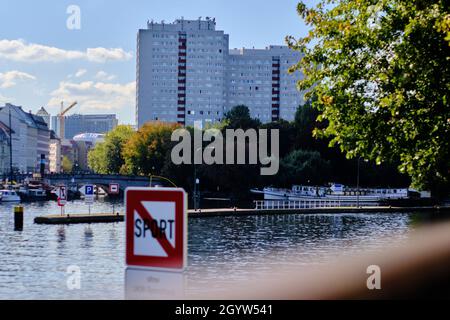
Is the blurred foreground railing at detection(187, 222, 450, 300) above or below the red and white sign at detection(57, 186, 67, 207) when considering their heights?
below

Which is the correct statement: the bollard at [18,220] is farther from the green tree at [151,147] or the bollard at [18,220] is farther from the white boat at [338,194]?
the green tree at [151,147]

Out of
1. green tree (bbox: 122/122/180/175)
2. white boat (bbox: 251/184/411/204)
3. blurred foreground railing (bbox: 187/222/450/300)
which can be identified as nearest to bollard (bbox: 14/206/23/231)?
blurred foreground railing (bbox: 187/222/450/300)

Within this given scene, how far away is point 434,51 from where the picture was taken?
77.8 feet

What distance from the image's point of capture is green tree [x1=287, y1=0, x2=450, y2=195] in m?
23.7

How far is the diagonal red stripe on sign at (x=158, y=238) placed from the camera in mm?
5090

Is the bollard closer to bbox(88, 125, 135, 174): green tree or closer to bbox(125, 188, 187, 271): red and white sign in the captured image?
bbox(125, 188, 187, 271): red and white sign

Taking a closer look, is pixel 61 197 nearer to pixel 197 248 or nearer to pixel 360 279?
pixel 197 248

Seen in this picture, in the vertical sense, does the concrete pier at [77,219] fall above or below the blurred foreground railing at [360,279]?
Result: above

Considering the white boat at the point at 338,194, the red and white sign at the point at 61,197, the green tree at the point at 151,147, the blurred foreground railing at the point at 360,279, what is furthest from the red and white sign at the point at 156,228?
the green tree at the point at 151,147

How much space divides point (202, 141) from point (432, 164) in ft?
314

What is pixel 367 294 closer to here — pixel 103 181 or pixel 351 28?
pixel 351 28

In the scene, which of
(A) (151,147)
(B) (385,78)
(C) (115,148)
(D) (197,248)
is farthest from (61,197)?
(C) (115,148)

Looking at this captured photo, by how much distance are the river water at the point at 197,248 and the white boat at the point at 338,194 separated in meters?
31.7
